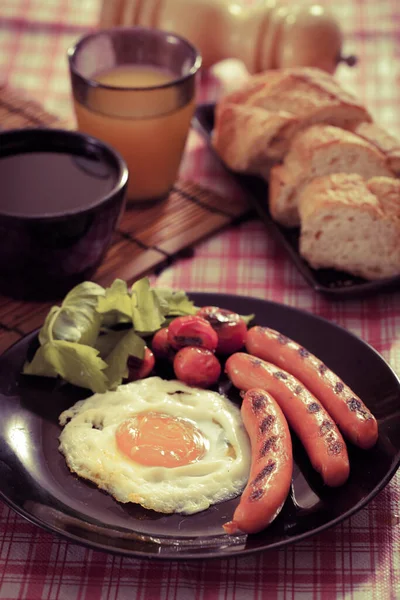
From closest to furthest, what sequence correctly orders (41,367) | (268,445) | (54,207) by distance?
(268,445), (41,367), (54,207)

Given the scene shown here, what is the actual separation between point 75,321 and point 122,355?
0.16 meters

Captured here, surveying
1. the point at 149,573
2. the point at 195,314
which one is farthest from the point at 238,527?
the point at 195,314

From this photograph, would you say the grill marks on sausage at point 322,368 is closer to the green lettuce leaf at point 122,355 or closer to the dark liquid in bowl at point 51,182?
the green lettuce leaf at point 122,355

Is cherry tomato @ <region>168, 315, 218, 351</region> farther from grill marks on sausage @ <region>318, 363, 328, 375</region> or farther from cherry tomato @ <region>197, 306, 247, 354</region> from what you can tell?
grill marks on sausage @ <region>318, 363, 328, 375</region>

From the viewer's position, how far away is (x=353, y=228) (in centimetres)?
270

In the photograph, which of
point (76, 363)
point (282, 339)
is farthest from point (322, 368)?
point (76, 363)

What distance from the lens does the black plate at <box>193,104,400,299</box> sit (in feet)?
8.68

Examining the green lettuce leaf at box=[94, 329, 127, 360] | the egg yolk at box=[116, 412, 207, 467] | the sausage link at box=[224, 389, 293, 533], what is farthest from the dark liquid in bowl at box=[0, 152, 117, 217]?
the sausage link at box=[224, 389, 293, 533]

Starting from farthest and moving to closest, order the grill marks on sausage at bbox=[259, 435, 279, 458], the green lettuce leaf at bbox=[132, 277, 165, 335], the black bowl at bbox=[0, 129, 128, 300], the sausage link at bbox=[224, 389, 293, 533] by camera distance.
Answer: the black bowl at bbox=[0, 129, 128, 300], the green lettuce leaf at bbox=[132, 277, 165, 335], the grill marks on sausage at bbox=[259, 435, 279, 458], the sausage link at bbox=[224, 389, 293, 533]

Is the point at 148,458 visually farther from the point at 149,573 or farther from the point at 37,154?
the point at 37,154

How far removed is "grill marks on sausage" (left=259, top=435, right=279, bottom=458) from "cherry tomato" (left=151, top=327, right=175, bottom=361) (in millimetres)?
479

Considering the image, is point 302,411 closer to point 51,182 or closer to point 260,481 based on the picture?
point 260,481

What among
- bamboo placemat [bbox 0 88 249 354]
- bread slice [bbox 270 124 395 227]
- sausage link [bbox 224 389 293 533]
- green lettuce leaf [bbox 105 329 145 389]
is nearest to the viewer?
sausage link [bbox 224 389 293 533]

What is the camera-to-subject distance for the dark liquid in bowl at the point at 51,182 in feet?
8.30
